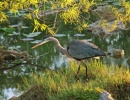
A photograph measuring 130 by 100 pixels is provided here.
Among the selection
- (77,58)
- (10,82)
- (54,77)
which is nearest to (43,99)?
(54,77)

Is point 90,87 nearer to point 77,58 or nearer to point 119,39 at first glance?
point 77,58

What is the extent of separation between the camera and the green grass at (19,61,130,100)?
692 cm

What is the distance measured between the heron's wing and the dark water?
221 cm

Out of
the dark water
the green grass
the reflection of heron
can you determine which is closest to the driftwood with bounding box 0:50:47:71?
the dark water

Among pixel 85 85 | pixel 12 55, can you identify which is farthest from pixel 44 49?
pixel 85 85

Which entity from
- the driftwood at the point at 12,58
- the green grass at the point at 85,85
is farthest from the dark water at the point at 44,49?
the green grass at the point at 85,85

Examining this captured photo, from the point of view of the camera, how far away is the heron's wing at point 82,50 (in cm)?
818

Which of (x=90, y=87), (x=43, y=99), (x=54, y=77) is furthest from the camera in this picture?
(x=54, y=77)

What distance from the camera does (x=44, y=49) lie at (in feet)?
51.3

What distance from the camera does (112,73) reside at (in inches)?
321

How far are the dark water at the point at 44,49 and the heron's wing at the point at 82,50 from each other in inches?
87.0

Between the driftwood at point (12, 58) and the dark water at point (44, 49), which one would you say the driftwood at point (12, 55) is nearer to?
the driftwood at point (12, 58)

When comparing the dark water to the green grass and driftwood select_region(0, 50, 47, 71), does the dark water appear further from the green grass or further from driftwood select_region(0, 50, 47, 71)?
the green grass

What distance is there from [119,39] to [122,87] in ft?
31.9
